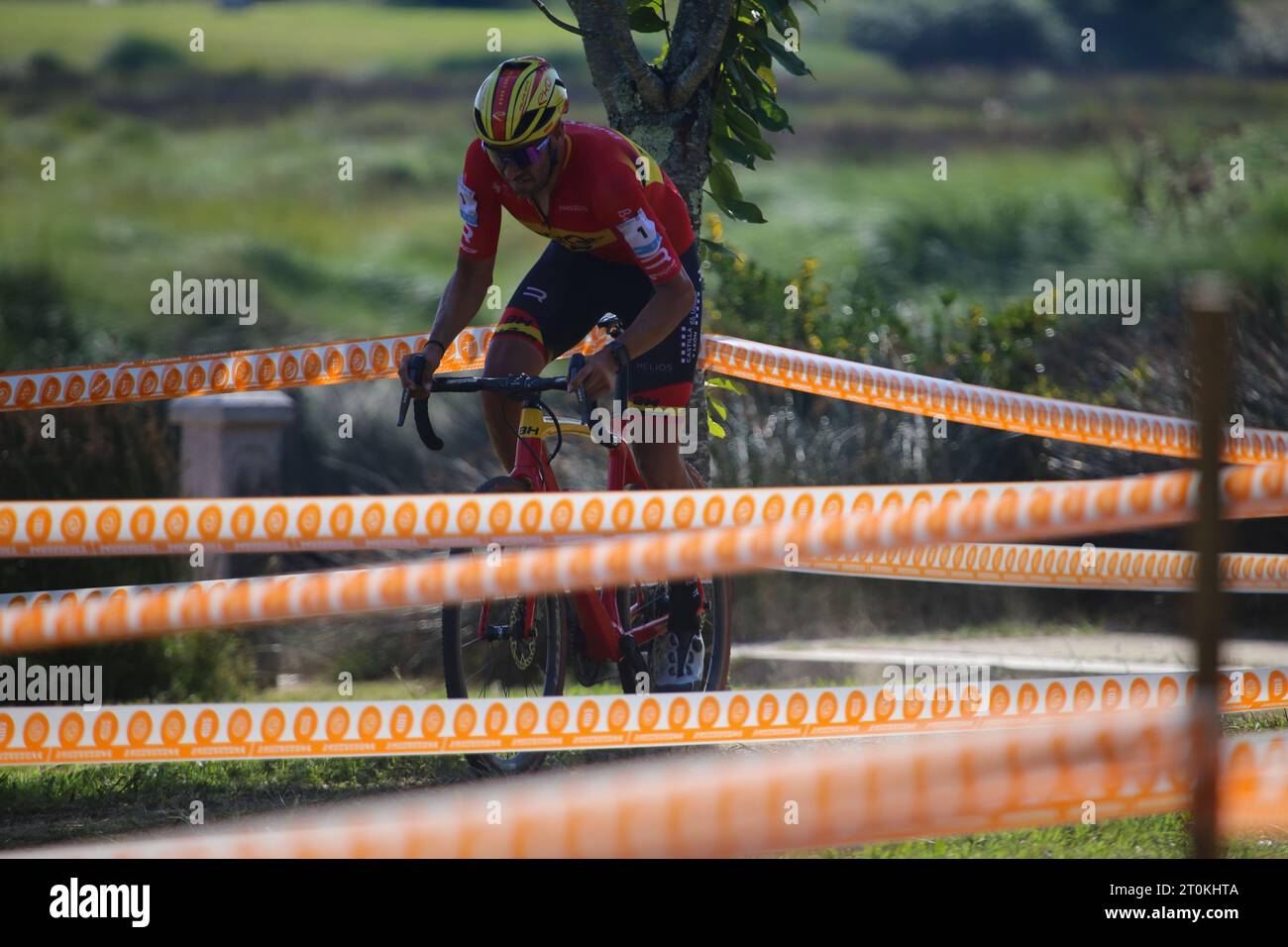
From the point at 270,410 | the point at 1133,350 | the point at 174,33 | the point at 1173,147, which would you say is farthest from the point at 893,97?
the point at 270,410

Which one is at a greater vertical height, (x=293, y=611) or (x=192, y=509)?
(x=192, y=509)

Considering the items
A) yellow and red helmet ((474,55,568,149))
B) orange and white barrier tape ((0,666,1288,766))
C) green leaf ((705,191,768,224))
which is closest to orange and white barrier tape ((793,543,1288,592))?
orange and white barrier tape ((0,666,1288,766))

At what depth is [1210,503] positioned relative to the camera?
9.51 ft

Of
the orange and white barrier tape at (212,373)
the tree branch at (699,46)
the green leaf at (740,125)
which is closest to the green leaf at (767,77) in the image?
the green leaf at (740,125)

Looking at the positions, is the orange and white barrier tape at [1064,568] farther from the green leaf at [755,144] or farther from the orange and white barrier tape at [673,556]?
the orange and white barrier tape at [673,556]

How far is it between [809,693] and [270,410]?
5350 mm

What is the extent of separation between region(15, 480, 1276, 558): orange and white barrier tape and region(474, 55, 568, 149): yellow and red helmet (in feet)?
4.35

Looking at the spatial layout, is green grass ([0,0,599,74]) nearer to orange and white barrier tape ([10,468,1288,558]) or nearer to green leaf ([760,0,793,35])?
green leaf ([760,0,793,35])

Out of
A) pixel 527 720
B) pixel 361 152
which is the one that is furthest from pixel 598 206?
pixel 361 152

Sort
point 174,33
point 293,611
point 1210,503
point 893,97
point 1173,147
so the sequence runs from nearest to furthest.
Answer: point 1210,503
point 293,611
point 1173,147
point 893,97
point 174,33

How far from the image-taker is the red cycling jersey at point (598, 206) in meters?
4.77

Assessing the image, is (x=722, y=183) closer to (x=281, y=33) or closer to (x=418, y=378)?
(x=418, y=378)

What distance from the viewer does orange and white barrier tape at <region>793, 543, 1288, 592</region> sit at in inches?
229
